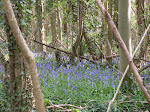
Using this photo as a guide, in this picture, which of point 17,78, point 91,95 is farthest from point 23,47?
point 91,95

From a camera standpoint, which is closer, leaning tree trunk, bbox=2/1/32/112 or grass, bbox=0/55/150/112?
leaning tree trunk, bbox=2/1/32/112

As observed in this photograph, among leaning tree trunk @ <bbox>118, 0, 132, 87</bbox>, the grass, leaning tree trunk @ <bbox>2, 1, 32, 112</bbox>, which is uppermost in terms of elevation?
leaning tree trunk @ <bbox>118, 0, 132, 87</bbox>

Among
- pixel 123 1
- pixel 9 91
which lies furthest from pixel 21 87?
pixel 123 1

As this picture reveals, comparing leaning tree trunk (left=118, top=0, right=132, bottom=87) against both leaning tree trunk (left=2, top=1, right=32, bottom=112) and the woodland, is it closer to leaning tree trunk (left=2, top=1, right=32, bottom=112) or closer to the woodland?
the woodland

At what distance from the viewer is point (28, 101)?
272cm

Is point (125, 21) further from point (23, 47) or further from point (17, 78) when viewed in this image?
point (23, 47)

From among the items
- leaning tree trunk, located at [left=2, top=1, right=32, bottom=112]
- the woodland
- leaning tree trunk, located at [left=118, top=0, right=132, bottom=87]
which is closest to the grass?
the woodland

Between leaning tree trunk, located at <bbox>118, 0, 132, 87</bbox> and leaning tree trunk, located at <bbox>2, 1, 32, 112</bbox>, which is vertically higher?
leaning tree trunk, located at <bbox>118, 0, 132, 87</bbox>

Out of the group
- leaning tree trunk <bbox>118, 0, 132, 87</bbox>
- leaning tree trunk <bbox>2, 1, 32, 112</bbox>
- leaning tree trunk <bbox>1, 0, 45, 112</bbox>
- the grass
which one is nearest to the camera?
leaning tree trunk <bbox>1, 0, 45, 112</bbox>

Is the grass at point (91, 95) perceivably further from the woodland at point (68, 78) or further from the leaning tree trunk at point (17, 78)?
the leaning tree trunk at point (17, 78)

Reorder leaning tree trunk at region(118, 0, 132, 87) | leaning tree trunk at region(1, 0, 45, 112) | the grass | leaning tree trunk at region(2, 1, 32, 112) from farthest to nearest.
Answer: leaning tree trunk at region(118, 0, 132, 87) < the grass < leaning tree trunk at region(2, 1, 32, 112) < leaning tree trunk at region(1, 0, 45, 112)

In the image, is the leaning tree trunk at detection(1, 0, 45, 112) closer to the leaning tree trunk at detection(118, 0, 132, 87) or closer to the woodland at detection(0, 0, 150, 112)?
the woodland at detection(0, 0, 150, 112)

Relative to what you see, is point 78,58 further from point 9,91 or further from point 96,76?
point 9,91

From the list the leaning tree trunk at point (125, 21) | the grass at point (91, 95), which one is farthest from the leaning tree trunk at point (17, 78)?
the leaning tree trunk at point (125, 21)
